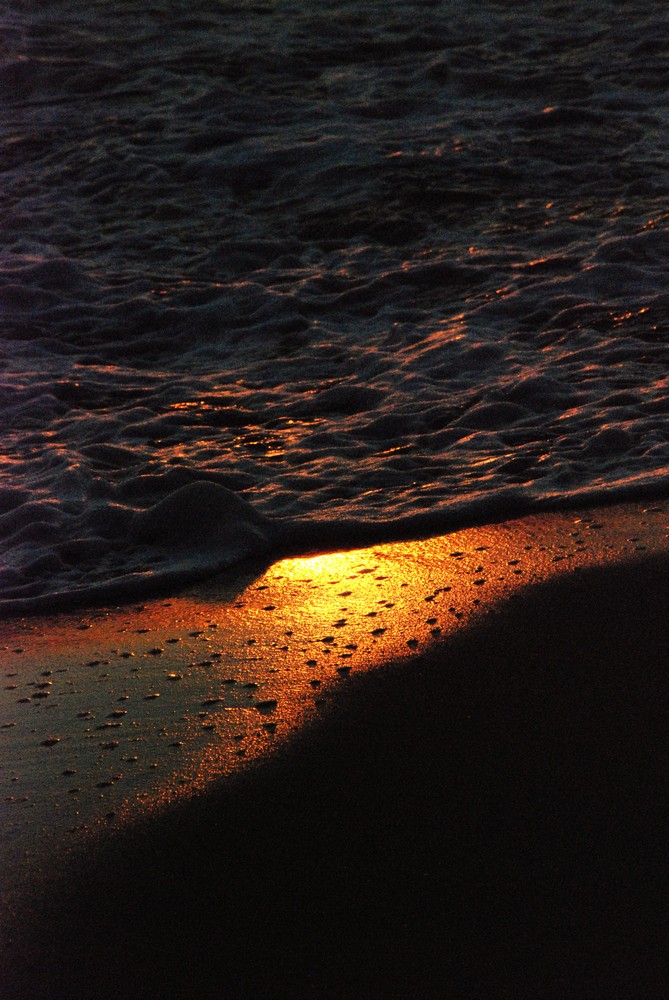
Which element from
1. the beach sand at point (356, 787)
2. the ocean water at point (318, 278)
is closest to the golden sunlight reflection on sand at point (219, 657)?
the beach sand at point (356, 787)

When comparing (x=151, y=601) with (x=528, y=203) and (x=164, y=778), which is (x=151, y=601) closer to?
(x=164, y=778)

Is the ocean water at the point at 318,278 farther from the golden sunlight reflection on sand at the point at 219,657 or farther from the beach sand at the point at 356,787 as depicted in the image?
the beach sand at the point at 356,787

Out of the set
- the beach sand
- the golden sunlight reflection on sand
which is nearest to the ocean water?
the golden sunlight reflection on sand

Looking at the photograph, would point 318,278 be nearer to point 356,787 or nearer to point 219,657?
point 219,657

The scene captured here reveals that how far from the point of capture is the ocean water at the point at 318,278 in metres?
3.78

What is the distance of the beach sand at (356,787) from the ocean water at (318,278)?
1.49 ft

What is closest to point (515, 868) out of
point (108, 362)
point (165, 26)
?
point (108, 362)

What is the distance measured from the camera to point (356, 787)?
2.34 meters

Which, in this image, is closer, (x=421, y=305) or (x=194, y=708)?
(x=194, y=708)

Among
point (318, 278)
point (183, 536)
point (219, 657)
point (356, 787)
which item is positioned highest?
point (318, 278)

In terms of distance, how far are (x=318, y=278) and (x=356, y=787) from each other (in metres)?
4.06

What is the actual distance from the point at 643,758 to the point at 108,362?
11.7 feet

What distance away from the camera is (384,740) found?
98.0 inches

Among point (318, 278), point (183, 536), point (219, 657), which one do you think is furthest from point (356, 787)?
point (318, 278)
